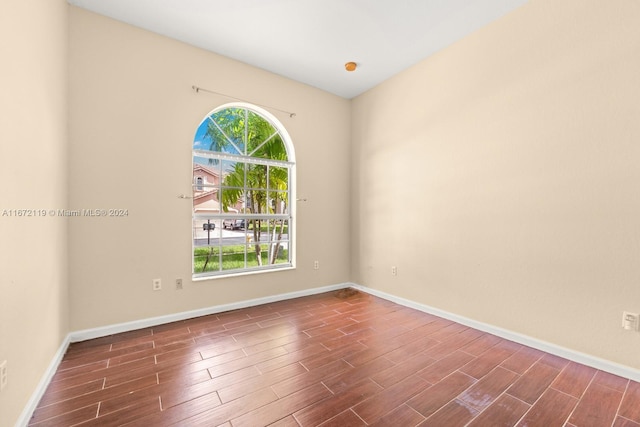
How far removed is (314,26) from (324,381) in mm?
2930

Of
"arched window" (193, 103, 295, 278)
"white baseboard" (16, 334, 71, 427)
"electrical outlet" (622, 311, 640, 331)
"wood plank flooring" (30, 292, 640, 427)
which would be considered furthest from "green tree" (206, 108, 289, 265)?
"electrical outlet" (622, 311, 640, 331)

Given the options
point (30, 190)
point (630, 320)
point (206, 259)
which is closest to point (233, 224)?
point (206, 259)

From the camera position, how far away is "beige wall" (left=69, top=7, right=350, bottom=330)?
2.34 meters

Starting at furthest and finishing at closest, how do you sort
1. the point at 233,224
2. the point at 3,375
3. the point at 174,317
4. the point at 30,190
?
1. the point at 233,224
2. the point at 174,317
3. the point at 30,190
4. the point at 3,375

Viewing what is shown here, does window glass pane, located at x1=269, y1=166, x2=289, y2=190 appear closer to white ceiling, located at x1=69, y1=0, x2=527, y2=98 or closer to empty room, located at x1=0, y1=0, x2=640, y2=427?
empty room, located at x1=0, y1=0, x2=640, y2=427

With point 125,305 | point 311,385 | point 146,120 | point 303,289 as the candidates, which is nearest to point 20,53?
point 146,120

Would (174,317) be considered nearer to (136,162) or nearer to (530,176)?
(136,162)

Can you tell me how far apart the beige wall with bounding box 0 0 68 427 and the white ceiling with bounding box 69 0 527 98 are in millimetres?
795

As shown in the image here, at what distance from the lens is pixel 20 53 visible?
56.7 inches

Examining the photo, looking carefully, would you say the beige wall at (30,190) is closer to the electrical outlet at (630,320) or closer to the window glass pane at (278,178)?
the window glass pane at (278,178)

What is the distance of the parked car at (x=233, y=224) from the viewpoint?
3.18 metres

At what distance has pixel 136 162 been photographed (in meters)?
2.55

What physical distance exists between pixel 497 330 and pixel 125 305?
337 cm

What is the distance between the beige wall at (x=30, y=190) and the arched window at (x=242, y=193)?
114 centimetres
